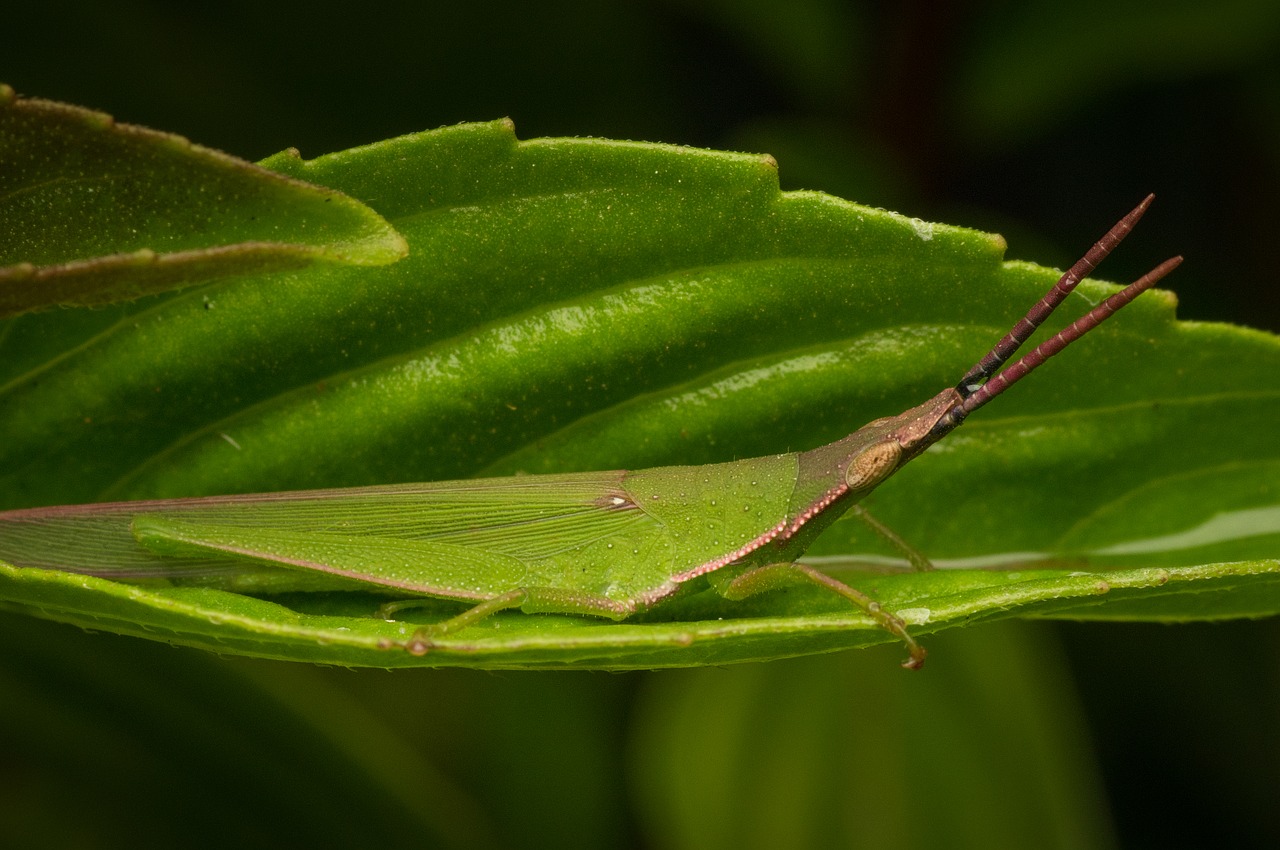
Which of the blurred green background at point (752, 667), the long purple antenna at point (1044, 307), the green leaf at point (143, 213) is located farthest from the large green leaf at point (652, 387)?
the blurred green background at point (752, 667)

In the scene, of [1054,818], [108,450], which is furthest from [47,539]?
[1054,818]

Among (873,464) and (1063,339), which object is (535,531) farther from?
(1063,339)

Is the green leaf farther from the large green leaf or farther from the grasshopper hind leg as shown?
the grasshopper hind leg

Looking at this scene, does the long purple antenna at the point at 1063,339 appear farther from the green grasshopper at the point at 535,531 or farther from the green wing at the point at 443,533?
the green wing at the point at 443,533

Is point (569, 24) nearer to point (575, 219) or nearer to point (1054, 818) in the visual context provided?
point (575, 219)

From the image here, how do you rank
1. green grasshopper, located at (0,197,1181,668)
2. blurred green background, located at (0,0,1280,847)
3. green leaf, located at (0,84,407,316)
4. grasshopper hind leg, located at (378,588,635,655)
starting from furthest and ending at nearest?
blurred green background, located at (0,0,1280,847) < grasshopper hind leg, located at (378,588,635,655) < green grasshopper, located at (0,197,1181,668) < green leaf, located at (0,84,407,316)

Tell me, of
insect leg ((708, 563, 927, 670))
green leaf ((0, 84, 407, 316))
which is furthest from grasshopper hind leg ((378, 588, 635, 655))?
green leaf ((0, 84, 407, 316))

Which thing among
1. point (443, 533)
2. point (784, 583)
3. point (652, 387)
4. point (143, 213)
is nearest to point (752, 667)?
point (784, 583)
